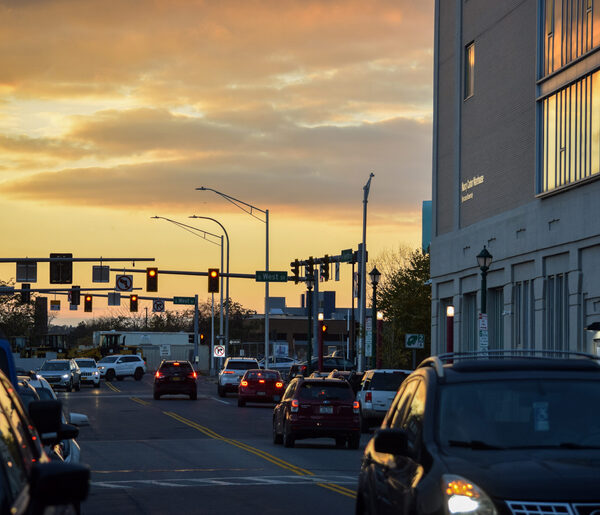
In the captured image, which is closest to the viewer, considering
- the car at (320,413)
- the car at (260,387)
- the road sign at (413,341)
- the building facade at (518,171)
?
the car at (320,413)

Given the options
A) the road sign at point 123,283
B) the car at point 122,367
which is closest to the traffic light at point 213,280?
the road sign at point 123,283

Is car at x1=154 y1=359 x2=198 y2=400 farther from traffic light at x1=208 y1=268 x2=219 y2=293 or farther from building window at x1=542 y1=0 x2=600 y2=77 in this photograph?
building window at x1=542 y1=0 x2=600 y2=77

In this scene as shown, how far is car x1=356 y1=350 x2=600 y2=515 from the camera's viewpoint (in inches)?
277

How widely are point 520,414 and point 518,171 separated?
4061 cm

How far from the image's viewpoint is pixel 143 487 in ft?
62.6

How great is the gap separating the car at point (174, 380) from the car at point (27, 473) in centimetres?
4913

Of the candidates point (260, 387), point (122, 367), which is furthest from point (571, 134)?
point (122, 367)

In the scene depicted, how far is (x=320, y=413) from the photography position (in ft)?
93.1

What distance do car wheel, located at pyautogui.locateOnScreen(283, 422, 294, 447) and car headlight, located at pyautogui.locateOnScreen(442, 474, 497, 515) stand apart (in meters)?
21.1

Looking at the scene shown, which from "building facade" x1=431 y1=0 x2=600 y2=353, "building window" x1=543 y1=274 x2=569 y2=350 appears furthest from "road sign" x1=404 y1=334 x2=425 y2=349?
"building window" x1=543 y1=274 x2=569 y2=350

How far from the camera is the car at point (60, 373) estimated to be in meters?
61.1

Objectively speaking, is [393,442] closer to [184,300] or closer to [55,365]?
[55,365]

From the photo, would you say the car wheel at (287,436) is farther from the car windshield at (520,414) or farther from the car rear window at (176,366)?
the car rear window at (176,366)

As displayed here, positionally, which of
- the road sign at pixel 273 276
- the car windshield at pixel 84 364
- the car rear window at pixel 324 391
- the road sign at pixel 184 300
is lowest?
the car windshield at pixel 84 364
